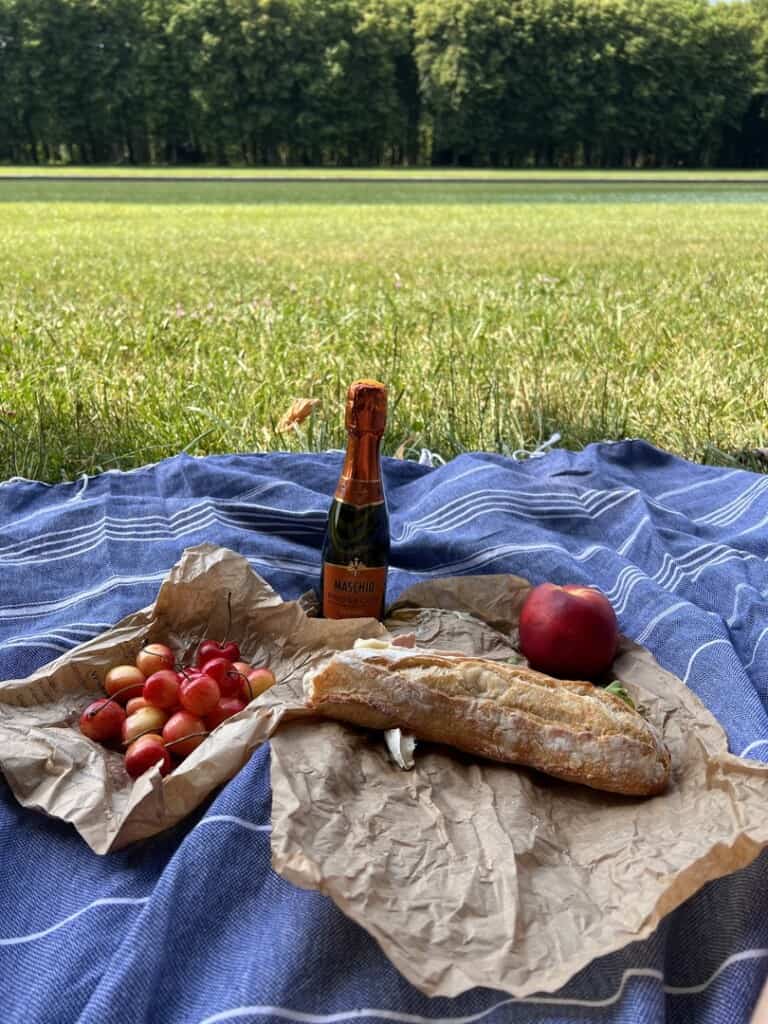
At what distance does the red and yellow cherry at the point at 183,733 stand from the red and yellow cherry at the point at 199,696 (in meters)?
0.04

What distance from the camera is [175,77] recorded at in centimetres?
5469

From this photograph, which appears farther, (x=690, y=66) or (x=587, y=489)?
(x=690, y=66)

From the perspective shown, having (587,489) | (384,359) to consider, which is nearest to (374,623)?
(587,489)

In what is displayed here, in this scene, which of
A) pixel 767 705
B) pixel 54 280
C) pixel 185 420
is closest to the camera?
pixel 767 705

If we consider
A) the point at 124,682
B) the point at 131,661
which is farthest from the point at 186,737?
the point at 131,661

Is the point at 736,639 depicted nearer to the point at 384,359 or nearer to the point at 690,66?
the point at 384,359

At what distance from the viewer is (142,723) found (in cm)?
172

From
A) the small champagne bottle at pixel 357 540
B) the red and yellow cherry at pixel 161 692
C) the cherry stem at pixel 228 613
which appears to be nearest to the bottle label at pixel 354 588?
the small champagne bottle at pixel 357 540

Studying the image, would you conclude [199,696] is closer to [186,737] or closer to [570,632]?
[186,737]

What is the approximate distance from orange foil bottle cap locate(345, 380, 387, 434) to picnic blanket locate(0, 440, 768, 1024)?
1.93 ft

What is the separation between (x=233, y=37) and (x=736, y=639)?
60.2 metres

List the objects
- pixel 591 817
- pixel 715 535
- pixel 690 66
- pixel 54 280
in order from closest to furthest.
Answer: pixel 591 817 < pixel 715 535 < pixel 54 280 < pixel 690 66

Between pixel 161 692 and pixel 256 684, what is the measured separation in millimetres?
178

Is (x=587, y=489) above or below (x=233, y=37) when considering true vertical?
below
